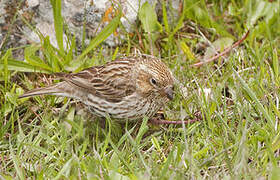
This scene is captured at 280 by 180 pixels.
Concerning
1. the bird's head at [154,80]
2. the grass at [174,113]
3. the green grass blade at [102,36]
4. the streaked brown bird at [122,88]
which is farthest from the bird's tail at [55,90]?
the bird's head at [154,80]

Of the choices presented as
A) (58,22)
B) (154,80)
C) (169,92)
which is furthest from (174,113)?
(58,22)

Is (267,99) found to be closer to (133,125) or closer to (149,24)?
(133,125)

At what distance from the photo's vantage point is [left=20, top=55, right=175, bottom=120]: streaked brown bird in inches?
166

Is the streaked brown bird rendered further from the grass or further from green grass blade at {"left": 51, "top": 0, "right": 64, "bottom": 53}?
green grass blade at {"left": 51, "top": 0, "right": 64, "bottom": 53}

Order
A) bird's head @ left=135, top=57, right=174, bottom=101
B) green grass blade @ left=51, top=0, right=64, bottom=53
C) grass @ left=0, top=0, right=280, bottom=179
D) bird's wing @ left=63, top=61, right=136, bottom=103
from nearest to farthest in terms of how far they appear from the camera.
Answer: grass @ left=0, top=0, right=280, bottom=179
bird's head @ left=135, top=57, right=174, bottom=101
bird's wing @ left=63, top=61, right=136, bottom=103
green grass blade @ left=51, top=0, right=64, bottom=53

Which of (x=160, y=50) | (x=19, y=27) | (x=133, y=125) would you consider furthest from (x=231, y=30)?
(x=19, y=27)

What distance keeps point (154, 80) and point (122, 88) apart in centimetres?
32

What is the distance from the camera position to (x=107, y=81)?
4.40m

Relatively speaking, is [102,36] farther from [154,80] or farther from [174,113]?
[174,113]

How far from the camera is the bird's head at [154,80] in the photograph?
4172 millimetres

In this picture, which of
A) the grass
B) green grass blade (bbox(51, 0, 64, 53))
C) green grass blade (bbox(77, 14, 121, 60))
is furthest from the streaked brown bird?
green grass blade (bbox(51, 0, 64, 53))

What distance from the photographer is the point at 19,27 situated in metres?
4.90

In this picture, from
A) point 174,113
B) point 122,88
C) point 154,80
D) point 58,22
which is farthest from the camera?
point 58,22

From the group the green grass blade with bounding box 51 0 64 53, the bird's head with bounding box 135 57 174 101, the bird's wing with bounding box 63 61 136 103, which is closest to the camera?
the bird's head with bounding box 135 57 174 101
